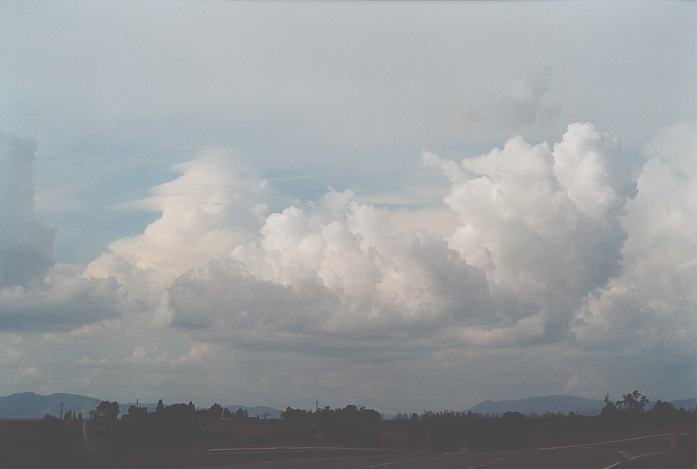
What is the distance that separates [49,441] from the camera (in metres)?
42.3

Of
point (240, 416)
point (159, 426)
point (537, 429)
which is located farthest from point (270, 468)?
point (240, 416)

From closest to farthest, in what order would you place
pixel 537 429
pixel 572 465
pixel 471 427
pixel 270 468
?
1. pixel 270 468
2. pixel 572 465
3. pixel 471 427
4. pixel 537 429

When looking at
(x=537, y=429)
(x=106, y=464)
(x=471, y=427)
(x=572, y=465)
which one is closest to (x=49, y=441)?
(x=106, y=464)

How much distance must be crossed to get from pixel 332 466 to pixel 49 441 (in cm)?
1289

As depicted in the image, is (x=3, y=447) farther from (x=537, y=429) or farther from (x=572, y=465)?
(x=537, y=429)

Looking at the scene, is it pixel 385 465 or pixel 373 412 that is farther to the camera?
pixel 373 412

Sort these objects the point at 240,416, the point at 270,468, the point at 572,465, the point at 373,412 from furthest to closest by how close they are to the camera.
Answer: the point at 240,416
the point at 373,412
the point at 572,465
the point at 270,468

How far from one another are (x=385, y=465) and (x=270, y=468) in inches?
200

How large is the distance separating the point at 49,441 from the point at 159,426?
137 ft

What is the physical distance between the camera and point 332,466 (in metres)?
37.9

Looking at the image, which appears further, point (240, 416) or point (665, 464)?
point (240, 416)

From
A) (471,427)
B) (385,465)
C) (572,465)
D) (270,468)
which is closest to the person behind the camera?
(270,468)

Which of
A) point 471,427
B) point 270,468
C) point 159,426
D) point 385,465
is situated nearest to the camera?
point 270,468

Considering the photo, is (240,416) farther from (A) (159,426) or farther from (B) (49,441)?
(B) (49,441)
